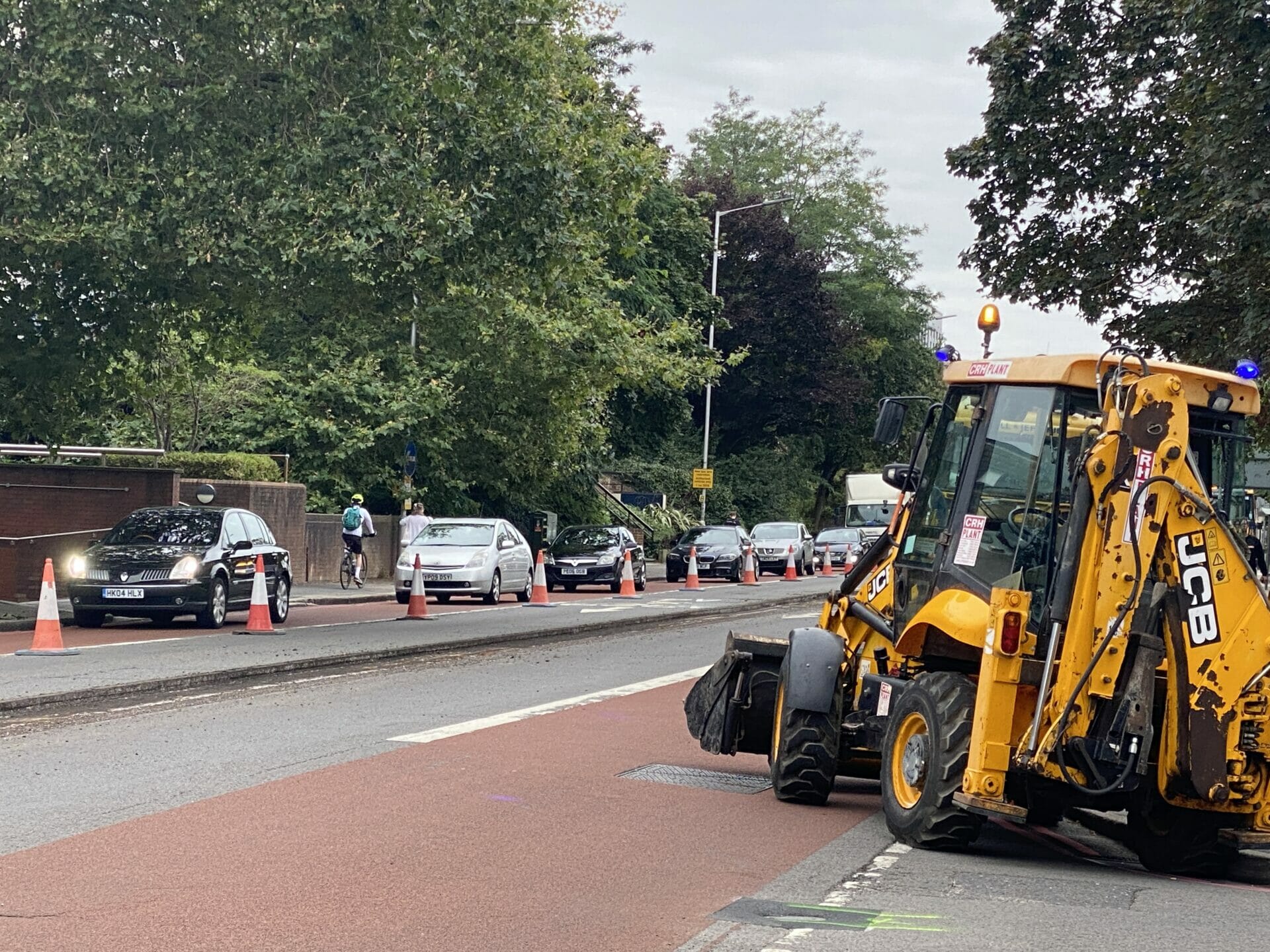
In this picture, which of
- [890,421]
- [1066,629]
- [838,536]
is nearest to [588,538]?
[838,536]

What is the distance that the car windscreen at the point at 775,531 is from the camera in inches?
1956

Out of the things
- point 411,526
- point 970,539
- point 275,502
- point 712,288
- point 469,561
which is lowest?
point 469,561

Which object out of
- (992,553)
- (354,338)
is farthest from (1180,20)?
(354,338)

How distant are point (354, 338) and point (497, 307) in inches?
223

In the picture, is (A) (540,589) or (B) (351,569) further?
(B) (351,569)

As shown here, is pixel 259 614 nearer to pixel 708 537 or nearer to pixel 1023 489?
pixel 1023 489

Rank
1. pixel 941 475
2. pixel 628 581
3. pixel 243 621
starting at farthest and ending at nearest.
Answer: pixel 628 581 < pixel 243 621 < pixel 941 475

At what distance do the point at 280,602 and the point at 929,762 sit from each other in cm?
1617

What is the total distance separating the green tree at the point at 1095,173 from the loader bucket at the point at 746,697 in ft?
37.8

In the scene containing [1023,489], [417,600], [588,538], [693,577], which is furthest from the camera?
[693,577]

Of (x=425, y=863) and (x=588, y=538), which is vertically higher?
(x=588, y=538)

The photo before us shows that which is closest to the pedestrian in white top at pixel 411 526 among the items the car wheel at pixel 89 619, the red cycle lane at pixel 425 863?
the car wheel at pixel 89 619

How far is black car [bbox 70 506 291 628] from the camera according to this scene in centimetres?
2094

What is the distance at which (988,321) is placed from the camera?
10148mm
